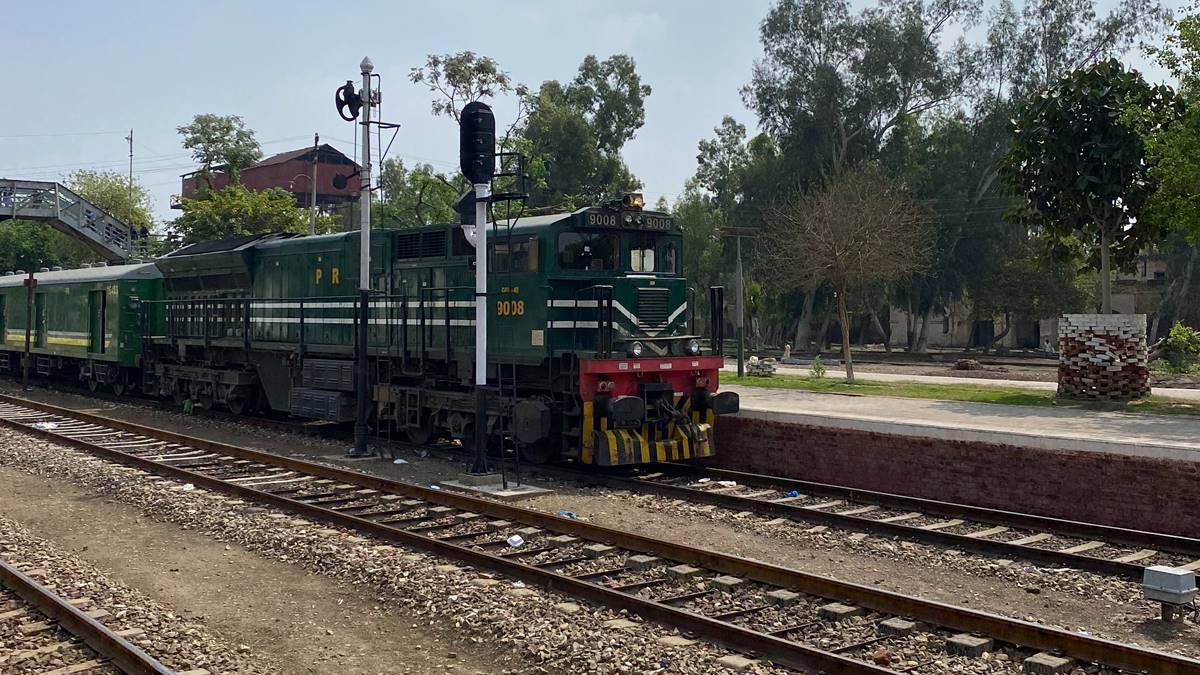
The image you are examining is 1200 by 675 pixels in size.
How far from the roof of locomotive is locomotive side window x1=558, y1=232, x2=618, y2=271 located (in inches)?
557

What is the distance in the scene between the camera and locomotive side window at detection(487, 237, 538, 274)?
13.6 metres

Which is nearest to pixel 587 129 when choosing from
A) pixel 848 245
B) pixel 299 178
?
pixel 299 178

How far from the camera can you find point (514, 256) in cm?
1390

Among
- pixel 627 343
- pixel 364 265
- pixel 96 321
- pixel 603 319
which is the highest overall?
pixel 364 265

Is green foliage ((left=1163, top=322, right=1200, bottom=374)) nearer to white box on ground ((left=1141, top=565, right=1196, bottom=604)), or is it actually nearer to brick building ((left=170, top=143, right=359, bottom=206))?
white box on ground ((left=1141, top=565, right=1196, bottom=604))

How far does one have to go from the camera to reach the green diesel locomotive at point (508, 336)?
1335 centimetres

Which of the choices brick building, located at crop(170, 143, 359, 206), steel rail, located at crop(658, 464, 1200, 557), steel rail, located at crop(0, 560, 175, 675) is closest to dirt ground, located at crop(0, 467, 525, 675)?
steel rail, located at crop(0, 560, 175, 675)

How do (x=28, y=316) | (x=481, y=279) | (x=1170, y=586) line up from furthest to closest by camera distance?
1. (x=28, y=316)
2. (x=481, y=279)
3. (x=1170, y=586)

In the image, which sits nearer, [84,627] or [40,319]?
[84,627]

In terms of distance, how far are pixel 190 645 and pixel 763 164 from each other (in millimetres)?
48066

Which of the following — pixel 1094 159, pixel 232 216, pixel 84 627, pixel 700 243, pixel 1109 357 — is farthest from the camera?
pixel 700 243

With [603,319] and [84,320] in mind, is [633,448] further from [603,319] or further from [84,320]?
[84,320]

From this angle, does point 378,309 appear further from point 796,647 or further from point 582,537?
point 796,647

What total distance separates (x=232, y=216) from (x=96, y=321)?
14.9m
